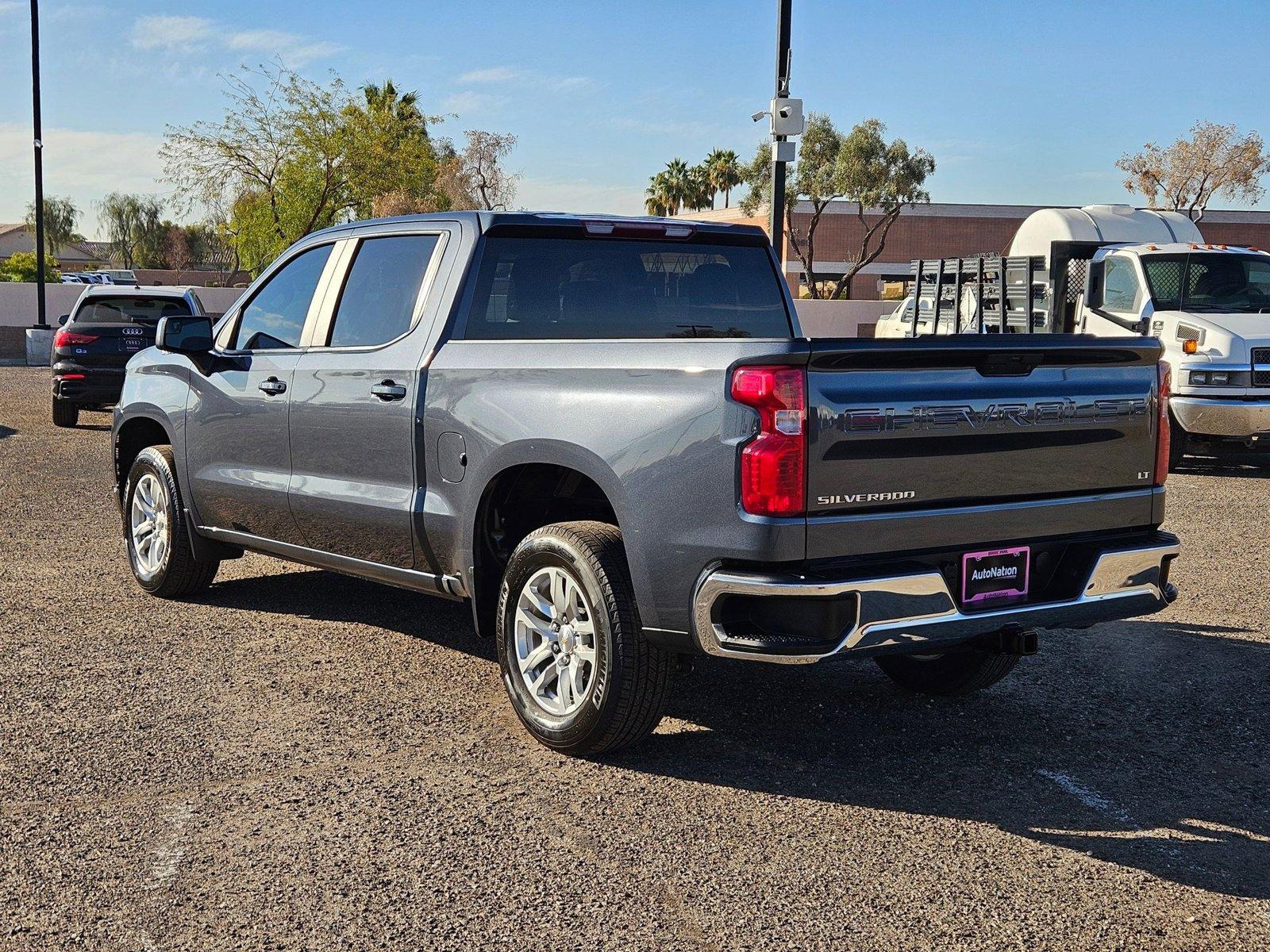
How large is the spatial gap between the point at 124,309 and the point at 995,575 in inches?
583

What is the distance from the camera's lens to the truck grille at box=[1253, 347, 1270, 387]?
44.2 ft

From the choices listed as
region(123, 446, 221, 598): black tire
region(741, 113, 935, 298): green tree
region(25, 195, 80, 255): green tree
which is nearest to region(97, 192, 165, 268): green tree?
region(25, 195, 80, 255): green tree

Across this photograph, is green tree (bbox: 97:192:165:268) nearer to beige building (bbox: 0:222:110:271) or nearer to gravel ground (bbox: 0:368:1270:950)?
beige building (bbox: 0:222:110:271)

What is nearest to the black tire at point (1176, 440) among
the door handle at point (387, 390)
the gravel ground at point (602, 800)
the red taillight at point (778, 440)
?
the gravel ground at point (602, 800)

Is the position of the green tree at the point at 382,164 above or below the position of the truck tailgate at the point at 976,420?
above

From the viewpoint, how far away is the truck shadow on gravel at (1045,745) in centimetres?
444

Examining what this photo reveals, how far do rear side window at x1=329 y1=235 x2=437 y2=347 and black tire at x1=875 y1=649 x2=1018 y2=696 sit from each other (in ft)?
8.17

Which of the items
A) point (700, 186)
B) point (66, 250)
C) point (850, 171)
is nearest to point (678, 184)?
point (700, 186)

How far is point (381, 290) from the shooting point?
20.0 ft

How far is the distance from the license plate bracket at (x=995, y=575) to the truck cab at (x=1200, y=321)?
31.1 feet

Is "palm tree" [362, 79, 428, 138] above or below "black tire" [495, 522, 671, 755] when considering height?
above

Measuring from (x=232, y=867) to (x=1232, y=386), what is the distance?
39.0 feet

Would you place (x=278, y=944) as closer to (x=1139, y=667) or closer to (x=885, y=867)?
(x=885, y=867)

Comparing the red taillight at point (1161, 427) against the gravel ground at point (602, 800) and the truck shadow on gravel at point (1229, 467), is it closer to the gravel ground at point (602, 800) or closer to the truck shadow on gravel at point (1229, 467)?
the gravel ground at point (602, 800)
